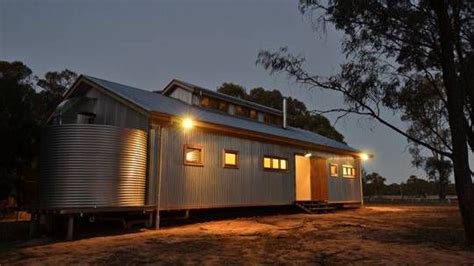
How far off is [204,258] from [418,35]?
859cm

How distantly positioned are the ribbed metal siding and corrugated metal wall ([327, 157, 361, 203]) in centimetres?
1467

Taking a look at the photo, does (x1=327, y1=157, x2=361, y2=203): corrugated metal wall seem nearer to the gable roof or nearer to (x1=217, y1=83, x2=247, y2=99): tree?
the gable roof

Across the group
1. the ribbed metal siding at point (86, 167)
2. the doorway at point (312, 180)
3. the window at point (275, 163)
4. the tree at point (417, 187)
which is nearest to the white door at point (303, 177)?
the doorway at point (312, 180)

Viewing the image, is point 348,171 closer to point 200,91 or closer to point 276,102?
point 200,91

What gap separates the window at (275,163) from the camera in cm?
2102

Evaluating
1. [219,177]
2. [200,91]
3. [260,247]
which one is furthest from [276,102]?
[260,247]

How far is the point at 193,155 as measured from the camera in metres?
17.2

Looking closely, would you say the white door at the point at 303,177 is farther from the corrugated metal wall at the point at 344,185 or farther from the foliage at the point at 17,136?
the foliage at the point at 17,136

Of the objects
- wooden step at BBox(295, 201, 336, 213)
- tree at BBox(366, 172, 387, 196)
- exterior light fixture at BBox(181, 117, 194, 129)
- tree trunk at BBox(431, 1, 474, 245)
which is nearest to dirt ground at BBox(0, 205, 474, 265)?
tree trunk at BBox(431, 1, 474, 245)

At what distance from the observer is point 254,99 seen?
44906 mm

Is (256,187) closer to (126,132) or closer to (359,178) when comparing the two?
(126,132)

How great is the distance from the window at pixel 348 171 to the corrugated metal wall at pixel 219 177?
247 inches

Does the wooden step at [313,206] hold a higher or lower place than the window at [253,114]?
lower

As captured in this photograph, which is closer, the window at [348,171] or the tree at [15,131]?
the tree at [15,131]
